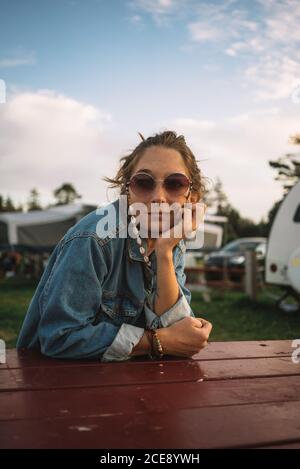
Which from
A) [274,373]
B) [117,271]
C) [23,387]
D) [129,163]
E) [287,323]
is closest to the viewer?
[23,387]

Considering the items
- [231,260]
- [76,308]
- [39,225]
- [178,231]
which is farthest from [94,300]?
[39,225]

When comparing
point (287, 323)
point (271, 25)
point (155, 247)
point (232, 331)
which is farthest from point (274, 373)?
point (287, 323)

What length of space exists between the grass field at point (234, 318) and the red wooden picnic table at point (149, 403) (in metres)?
4.02

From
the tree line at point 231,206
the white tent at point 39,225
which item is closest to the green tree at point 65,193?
the tree line at point 231,206

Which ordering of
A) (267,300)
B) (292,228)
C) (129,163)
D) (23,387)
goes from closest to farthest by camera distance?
1. (23,387)
2. (129,163)
3. (292,228)
4. (267,300)

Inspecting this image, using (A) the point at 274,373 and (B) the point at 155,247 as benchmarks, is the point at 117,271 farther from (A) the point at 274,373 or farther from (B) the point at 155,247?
(A) the point at 274,373

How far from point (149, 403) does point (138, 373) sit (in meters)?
0.32

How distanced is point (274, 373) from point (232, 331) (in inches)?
204

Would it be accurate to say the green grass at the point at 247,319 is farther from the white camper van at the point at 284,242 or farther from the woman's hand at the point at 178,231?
the woman's hand at the point at 178,231

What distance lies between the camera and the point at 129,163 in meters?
2.00

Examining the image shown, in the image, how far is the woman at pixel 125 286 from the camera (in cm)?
153

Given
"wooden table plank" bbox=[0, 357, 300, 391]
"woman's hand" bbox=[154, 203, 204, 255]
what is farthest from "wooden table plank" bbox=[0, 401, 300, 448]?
"woman's hand" bbox=[154, 203, 204, 255]

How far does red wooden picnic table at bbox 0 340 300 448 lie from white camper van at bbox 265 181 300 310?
6193 mm
